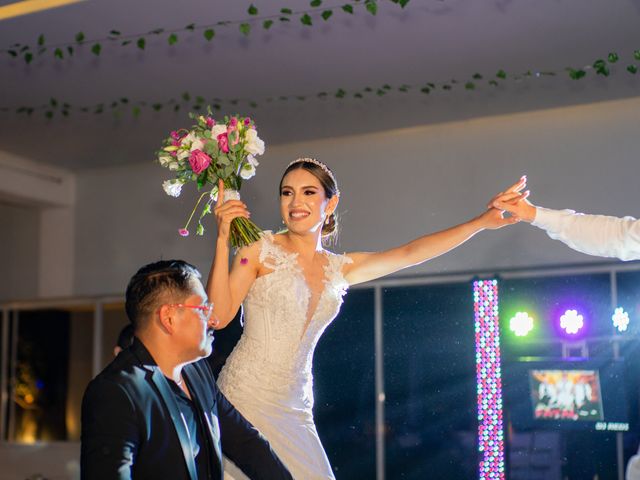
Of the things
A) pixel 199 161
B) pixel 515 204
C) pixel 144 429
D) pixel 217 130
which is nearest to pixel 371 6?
pixel 515 204

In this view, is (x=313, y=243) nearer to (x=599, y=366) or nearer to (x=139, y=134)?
(x=599, y=366)

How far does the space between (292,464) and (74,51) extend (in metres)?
3.46

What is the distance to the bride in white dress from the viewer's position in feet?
11.0

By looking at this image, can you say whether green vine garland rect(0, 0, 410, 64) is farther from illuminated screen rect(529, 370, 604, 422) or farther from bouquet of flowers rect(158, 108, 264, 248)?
illuminated screen rect(529, 370, 604, 422)

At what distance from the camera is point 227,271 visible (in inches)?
131

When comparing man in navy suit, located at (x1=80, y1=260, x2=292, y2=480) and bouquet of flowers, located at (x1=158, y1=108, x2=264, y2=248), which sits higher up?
bouquet of flowers, located at (x1=158, y1=108, x2=264, y2=248)

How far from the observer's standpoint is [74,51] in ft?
19.0

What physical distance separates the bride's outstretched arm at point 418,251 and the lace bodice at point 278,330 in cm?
21

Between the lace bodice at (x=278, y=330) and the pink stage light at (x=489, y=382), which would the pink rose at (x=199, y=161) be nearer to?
the lace bodice at (x=278, y=330)

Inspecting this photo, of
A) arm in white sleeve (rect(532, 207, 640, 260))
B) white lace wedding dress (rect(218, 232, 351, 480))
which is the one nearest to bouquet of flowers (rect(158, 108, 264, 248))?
white lace wedding dress (rect(218, 232, 351, 480))

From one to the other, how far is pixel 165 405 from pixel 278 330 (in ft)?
3.84

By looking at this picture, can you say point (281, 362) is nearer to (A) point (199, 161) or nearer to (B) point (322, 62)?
(A) point (199, 161)

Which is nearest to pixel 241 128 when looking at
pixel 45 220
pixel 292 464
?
pixel 292 464

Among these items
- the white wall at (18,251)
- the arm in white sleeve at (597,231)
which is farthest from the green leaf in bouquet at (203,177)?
the white wall at (18,251)
